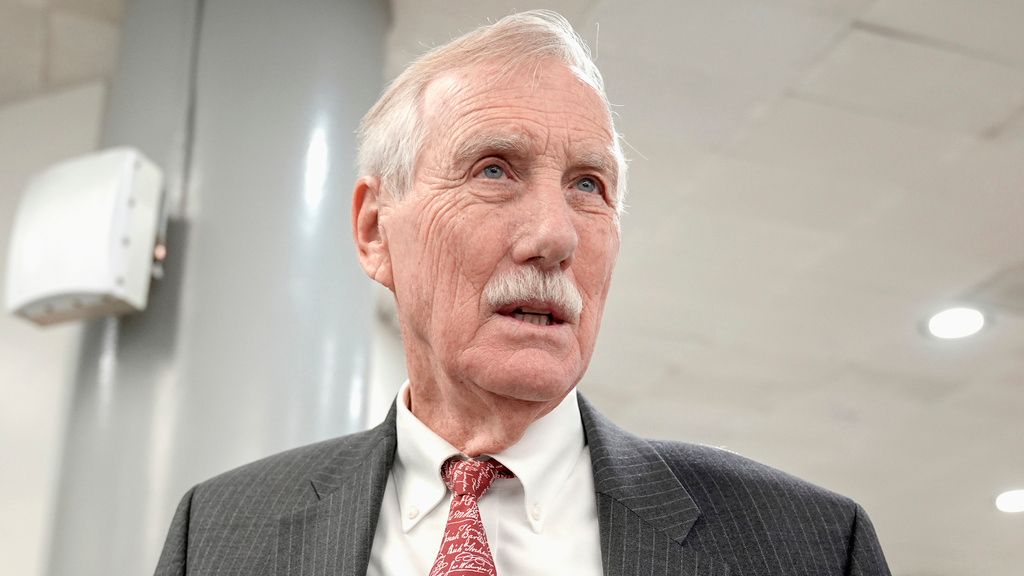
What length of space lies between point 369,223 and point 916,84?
218 cm

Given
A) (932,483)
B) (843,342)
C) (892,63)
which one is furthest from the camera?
(932,483)

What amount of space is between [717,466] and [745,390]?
4.47 m

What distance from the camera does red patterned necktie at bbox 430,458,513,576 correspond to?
1.08 metres

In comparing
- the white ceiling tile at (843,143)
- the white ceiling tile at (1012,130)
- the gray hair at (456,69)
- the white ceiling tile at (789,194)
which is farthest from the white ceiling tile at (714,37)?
the gray hair at (456,69)

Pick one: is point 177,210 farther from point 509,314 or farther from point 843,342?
point 843,342

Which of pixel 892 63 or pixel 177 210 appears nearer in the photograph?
pixel 177 210

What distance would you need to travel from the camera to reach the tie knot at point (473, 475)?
45.9 inches

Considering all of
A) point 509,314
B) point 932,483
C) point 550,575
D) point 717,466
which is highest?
point 932,483

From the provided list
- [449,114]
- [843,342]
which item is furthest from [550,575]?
[843,342]

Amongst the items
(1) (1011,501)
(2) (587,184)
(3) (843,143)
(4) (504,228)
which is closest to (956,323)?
(3) (843,143)

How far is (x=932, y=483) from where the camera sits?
22.8ft

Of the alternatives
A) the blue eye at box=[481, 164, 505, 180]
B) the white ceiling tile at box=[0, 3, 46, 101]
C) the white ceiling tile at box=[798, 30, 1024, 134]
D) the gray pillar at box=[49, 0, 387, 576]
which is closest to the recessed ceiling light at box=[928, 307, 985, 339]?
the white ceiling tile at box=[798, 30, 1024, 134]

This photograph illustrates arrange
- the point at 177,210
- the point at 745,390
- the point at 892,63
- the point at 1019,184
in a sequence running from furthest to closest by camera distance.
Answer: the point at 745,390 → the point at 1019,184 → the point at 892,63 → the point at 177,210

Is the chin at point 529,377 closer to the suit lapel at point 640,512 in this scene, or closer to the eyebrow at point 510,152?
the suit lapel at point 640,512
